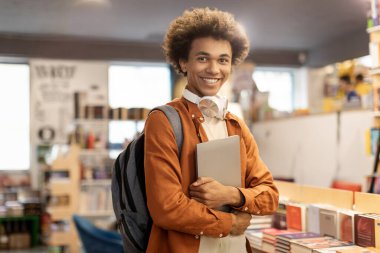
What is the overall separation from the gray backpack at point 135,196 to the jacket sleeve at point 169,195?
0.18ft

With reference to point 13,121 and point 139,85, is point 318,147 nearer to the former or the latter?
point 139,85

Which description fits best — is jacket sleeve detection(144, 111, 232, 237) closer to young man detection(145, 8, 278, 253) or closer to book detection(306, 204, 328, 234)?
young man detection(145, 8, 278, 253)

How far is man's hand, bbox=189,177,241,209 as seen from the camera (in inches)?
63.4

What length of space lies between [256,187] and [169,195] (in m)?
0.37

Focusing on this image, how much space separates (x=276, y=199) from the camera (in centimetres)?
178

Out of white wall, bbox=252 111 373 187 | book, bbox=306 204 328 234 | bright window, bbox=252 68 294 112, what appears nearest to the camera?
book, bbox=306 204 328 234

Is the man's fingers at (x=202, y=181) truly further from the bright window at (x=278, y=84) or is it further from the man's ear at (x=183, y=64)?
the bright window at (x=278, y=84)

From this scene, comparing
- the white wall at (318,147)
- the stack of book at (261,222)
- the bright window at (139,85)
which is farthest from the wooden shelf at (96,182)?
the stack of book at (261,222)

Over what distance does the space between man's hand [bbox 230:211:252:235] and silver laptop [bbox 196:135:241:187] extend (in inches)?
4.0

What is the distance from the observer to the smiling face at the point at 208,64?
1.73m

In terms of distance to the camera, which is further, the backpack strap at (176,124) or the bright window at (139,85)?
the bright window at (139,85)

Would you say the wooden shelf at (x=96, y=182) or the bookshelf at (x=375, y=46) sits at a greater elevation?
the bookshelf at (x=375, y=46)

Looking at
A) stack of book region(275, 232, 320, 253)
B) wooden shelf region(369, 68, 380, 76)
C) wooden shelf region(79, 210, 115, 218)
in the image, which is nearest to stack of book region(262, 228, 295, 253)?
stack of book region(275, 232, 320, 253)

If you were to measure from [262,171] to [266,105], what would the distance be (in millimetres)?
4744
